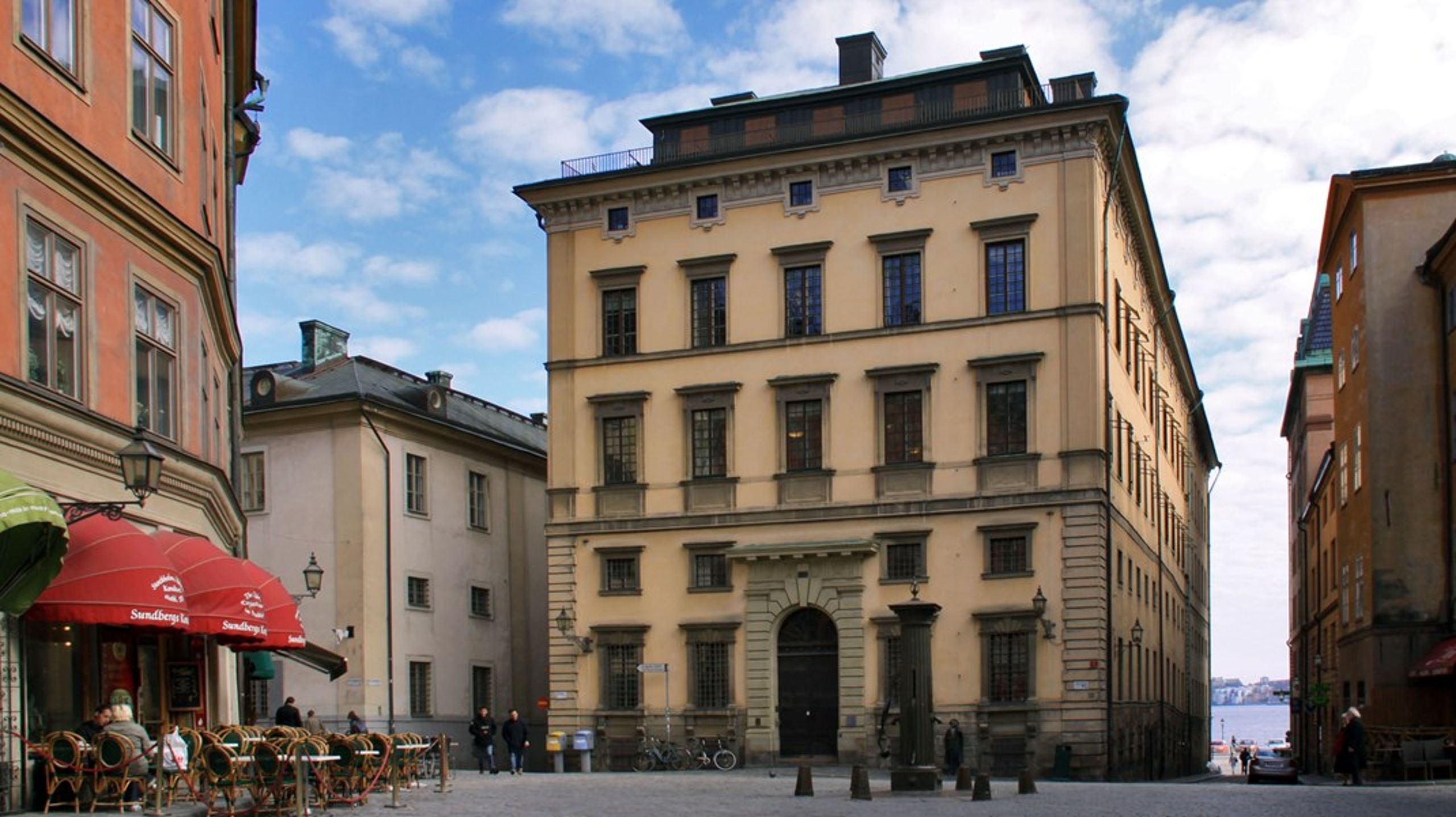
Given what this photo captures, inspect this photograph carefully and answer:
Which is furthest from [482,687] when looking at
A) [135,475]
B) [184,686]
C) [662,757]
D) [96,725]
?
[135,475]

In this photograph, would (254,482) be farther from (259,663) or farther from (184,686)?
(184,686)

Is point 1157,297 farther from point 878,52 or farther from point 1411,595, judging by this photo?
point 1411,595

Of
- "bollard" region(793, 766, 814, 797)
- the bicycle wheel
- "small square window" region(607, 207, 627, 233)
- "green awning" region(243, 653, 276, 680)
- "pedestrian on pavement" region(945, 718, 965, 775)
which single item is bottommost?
the bicycle wheel

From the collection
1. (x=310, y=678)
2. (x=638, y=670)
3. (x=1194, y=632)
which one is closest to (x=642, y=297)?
(x=638, y=670)

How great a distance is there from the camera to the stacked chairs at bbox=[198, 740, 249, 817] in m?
18.6

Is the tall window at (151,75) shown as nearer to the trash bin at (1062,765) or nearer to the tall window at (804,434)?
the tall window at (804,434)

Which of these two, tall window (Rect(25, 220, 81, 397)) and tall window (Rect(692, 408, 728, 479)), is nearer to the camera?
tall window (Rect(25, 220, 81, 397))

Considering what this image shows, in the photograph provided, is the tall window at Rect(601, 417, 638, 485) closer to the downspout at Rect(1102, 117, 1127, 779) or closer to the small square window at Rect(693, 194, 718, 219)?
the small square window at Rect(693, 194, 718, 219)

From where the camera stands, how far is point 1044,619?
43719mm

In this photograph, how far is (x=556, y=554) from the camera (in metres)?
49.8

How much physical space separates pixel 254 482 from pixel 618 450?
453 inches

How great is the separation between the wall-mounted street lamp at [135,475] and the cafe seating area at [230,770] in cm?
236

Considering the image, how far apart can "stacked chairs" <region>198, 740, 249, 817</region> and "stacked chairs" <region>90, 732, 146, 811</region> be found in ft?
2.87

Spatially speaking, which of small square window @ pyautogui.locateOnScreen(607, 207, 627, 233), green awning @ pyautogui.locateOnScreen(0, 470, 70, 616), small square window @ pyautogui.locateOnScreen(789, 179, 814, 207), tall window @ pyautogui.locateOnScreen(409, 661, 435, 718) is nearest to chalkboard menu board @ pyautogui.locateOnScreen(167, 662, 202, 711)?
green awning @ pyautogui.locateOnScreen(0, 470, 70, 616)
